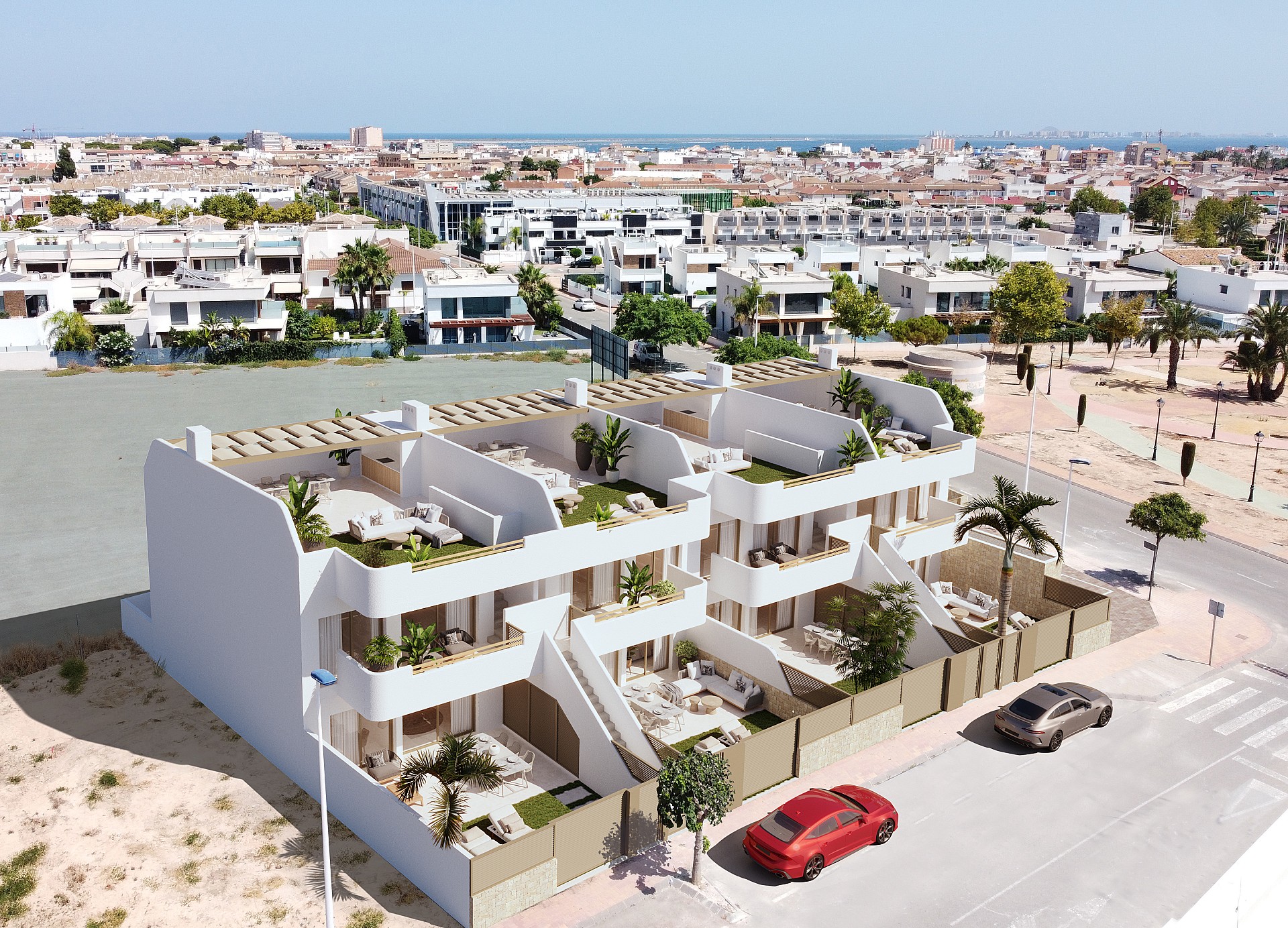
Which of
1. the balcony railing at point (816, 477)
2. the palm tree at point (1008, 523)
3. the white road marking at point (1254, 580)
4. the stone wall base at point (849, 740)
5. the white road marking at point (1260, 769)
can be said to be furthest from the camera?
the white road marking at point (1254, 580)

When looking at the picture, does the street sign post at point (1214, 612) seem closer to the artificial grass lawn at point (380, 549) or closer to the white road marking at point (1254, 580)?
the white road marking at point (1254, 580)

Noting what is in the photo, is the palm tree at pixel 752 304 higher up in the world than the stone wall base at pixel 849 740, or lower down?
higher up

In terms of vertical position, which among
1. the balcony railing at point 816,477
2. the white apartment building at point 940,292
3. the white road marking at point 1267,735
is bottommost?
the white road marking at point 1267,735

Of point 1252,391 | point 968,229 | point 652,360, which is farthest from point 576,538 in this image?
point 968,229

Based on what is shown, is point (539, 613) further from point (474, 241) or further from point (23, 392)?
point (474, 241)

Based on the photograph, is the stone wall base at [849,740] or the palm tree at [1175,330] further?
the palm tree at [1175,330]

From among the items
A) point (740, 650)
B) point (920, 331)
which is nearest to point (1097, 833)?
point (740, 650)

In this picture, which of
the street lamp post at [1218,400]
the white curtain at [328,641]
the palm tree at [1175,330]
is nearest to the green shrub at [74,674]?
the white curtain at [328,641]

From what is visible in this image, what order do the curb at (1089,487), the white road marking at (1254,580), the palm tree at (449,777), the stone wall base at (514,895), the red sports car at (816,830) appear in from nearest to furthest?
the stone wall base at (514,895), the palm tree at (449,777), the red sports car at (816,830), the white road marking at (1254,580), the curb at (1089,487)

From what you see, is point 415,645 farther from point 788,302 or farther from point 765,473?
point 788,302
